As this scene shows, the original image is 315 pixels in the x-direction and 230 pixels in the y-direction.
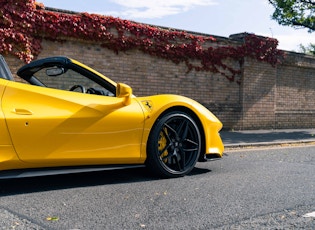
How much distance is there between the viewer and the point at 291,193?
171 inches

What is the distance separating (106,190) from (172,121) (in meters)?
1.20

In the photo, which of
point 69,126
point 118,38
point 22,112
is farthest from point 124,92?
point 118,38

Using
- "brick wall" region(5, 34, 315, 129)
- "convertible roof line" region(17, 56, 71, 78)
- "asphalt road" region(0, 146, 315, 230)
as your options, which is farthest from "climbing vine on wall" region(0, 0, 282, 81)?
"asphalt road" region(0, 146, 315, 230)

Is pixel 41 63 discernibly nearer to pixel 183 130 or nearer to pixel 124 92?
pixel 124 92

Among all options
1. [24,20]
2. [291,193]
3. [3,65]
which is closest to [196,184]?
[291,193]

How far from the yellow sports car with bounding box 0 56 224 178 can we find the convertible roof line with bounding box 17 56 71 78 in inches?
0.4

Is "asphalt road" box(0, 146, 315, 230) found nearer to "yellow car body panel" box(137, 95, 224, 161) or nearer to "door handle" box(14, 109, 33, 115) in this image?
"yellow car body panel" box(137, 95, 224, 161)

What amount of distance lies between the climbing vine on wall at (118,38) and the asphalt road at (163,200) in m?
5.04

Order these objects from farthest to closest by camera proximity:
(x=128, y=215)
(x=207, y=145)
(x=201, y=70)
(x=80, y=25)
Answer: (x=201, y=70) < (x=80, y=25) < (x=207, y=145) < (x=128, y=215)

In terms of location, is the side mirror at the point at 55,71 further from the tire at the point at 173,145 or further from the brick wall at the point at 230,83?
the brick wall at the point at 230,83

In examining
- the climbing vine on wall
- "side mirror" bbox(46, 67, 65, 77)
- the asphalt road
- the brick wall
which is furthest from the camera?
the brick wall

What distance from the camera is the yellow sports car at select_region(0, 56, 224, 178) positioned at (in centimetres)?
392

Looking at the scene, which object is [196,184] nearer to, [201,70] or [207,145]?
[207,145]

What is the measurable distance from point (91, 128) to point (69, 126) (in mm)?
245
